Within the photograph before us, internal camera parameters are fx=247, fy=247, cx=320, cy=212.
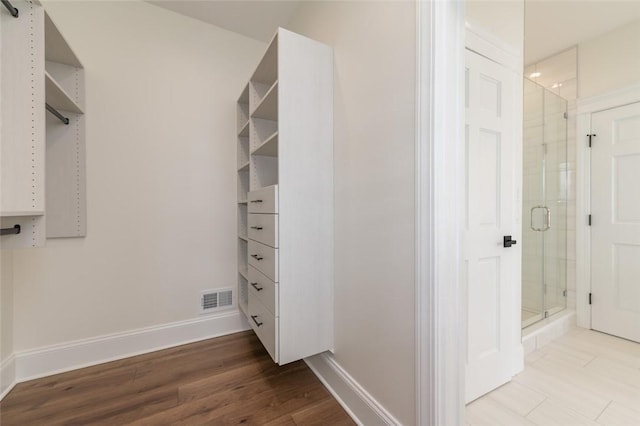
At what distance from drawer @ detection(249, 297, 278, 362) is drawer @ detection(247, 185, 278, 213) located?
61 centimetres

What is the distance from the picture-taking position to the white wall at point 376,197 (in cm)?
102

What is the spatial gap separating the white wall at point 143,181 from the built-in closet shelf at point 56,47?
0.47 feet

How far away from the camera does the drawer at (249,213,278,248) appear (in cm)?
137

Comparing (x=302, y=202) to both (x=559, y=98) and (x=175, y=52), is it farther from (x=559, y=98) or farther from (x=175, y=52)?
(x=559, y=98)

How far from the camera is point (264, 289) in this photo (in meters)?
1.53

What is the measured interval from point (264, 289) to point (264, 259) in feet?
0.62

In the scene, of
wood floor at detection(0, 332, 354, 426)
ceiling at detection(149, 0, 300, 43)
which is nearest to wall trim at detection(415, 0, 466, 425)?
wood floor at detection(0, 332, 354, 426)

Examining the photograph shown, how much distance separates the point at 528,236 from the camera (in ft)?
7.32

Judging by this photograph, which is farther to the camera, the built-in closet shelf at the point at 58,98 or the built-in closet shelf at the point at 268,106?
the built-in closet shelf at the point at 268,106

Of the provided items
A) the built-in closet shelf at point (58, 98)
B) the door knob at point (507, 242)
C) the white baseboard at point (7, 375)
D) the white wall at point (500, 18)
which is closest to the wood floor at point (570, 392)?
the door knob at point (507, 242)

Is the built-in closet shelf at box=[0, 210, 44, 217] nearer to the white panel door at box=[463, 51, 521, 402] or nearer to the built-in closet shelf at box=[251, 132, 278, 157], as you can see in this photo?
the built-in closet shelf at box=[251, 132, 278, 157]

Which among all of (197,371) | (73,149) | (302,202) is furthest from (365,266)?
(73,149)

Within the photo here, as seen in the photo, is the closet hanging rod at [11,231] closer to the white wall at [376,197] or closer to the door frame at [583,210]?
the white wall at [376,197]

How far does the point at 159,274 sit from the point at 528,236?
3202 millimetres
